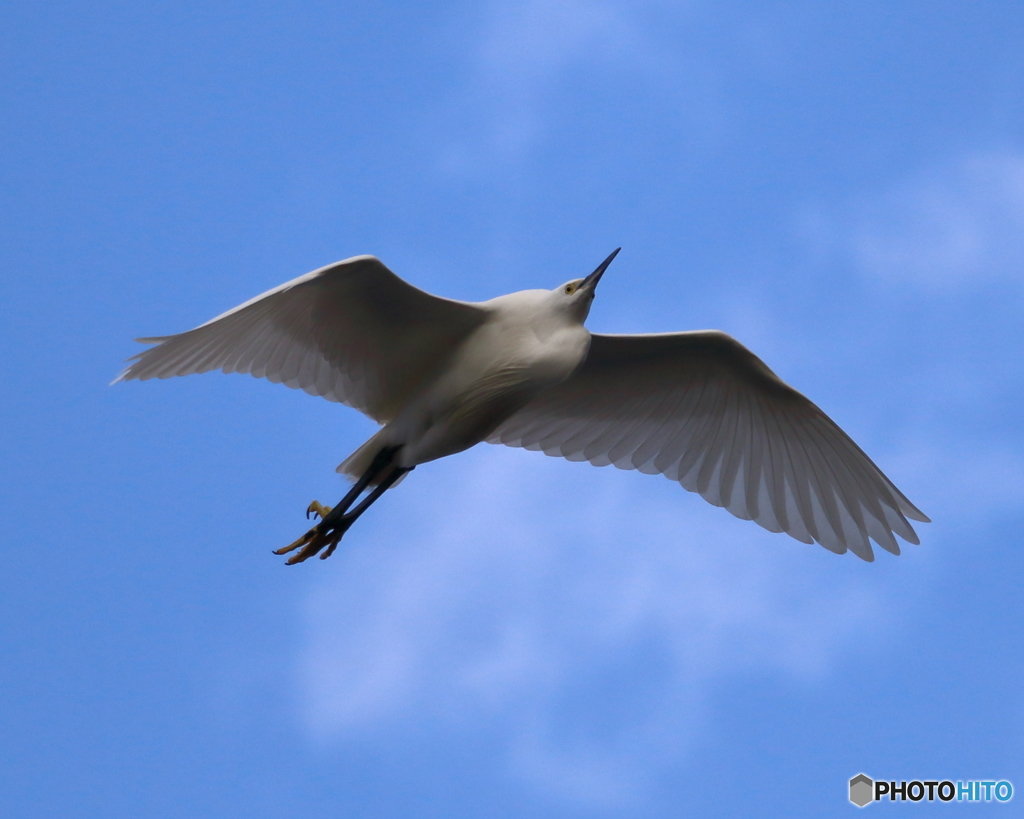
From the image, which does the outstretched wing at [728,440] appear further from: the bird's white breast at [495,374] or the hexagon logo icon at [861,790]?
the hexagon logo icon at [861,790]

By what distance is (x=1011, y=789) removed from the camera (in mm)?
12633

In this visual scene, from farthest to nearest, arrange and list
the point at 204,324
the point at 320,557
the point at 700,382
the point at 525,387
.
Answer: the point at 700,382 → the point at 320,557 → the point at 525,387 → the point at 204,324

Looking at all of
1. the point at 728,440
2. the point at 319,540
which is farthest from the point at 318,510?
the point at 728,440

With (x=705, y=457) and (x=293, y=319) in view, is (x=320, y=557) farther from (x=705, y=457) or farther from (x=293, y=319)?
(x=705, y=457)

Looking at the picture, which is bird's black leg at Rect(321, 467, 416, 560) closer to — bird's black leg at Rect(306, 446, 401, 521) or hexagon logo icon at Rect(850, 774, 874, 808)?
bird's black leg at Rect(306, 446, 401, 521)

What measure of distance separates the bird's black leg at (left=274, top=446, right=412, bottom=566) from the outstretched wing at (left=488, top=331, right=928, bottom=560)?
1.41 metres

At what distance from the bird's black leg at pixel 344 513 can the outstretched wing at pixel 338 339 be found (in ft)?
1.64

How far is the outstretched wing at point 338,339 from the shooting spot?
10977 millimetres

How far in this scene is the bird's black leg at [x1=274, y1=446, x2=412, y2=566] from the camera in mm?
12125

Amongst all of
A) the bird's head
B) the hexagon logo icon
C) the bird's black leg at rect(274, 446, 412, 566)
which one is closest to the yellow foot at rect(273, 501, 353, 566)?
the bird's black leg at rect(274, 446, 412, 566)

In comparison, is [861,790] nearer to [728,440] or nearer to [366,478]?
[728,440]

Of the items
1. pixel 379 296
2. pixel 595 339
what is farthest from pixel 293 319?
pixel 595 339

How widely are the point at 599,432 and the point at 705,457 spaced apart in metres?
1.16

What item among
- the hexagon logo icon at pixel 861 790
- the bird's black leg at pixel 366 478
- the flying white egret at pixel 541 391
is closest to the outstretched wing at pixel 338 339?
the flying white egret at pixel 541 391
